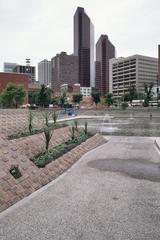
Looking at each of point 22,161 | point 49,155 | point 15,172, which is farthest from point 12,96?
A: point 15,172

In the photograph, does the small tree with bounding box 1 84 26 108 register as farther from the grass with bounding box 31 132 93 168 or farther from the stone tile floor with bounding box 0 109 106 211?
the grass with bounding box 31 132 93 168

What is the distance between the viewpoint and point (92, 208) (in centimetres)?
661

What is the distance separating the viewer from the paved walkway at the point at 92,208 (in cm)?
536

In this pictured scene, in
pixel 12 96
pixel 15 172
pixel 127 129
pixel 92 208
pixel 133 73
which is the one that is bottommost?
pixel 92 208

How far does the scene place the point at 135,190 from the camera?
800 cm

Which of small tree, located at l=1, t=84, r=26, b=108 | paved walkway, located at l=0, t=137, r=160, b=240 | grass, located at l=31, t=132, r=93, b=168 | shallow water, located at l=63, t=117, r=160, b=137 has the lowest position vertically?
paved walkway, located at l=0, t=137, r=160, b=240

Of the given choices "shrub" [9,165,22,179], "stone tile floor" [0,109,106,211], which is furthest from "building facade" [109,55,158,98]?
"shrub" [9,165,22,179]

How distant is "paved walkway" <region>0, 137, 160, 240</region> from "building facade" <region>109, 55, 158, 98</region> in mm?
148392

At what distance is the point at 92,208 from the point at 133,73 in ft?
523

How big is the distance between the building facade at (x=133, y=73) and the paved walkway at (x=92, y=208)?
148392 mm

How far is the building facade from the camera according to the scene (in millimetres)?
158500

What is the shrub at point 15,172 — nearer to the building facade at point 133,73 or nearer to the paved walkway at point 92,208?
the paved walkway at point 92,208

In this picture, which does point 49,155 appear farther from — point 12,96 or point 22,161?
point 12,96

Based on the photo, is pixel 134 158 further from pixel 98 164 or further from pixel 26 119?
pixel 26 119
